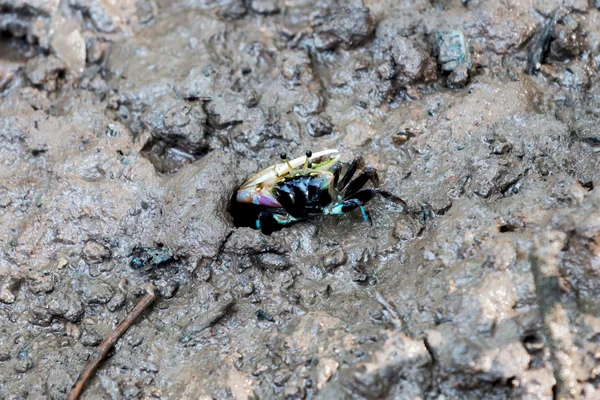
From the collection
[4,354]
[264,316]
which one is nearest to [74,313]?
[4,354]

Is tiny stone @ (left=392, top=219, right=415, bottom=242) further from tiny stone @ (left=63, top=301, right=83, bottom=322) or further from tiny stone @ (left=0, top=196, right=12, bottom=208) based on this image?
tiny stone @ (left=0, top=196, right=12, bottom=208)

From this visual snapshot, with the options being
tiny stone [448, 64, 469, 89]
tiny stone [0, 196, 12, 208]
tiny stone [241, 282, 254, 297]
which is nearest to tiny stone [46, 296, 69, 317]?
tiny stone [0, 196, 12, 208]

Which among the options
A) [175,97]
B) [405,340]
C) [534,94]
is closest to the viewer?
[405,340]

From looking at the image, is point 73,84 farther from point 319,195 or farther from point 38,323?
point 319,195

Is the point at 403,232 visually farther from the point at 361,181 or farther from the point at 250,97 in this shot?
the point at 250,97

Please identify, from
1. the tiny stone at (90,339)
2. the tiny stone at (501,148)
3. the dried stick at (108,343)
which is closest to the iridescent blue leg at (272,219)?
the dried stick at (108,343)

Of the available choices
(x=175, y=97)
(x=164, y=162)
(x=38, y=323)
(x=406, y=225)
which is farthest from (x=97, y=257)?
(x=406, y=225)

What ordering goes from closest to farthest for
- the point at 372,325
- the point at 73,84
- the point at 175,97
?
1. the point at 372,325
2. the point at 175,97
3. the point at 73,84

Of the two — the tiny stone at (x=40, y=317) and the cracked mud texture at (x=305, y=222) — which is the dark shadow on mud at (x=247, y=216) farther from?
the tiny stone at (x=40, y=317)
